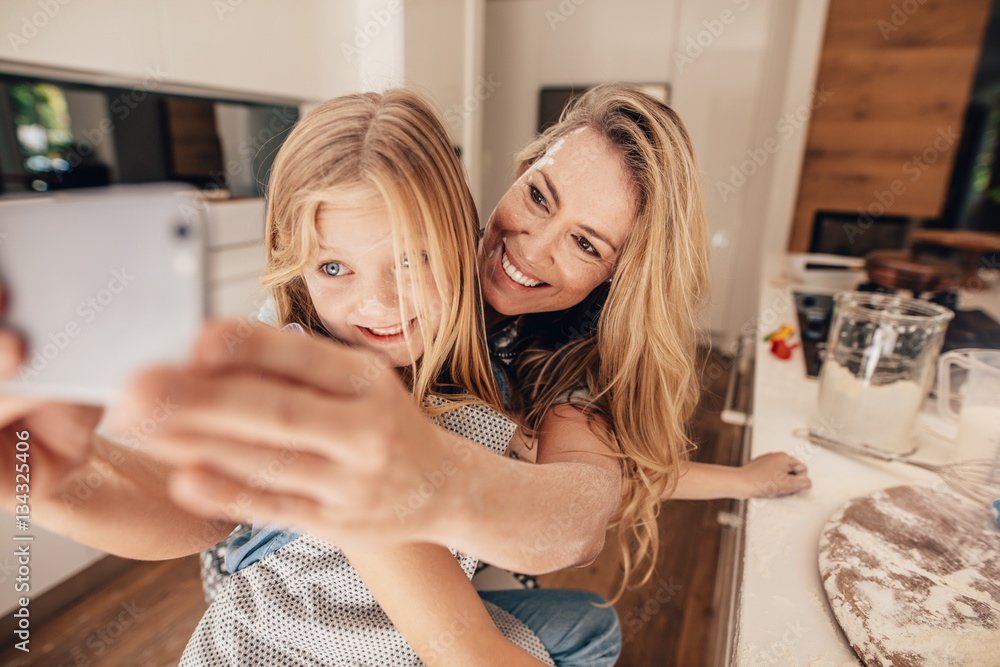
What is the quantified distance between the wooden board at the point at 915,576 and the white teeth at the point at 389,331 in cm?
48

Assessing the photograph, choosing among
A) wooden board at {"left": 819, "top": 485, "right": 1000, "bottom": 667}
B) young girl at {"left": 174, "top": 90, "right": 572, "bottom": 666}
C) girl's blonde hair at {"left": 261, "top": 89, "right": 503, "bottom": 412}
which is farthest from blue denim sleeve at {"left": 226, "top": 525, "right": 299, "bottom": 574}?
wooden board at {"left": 819, "top": 485, "right": 1000, "bottom": 667}

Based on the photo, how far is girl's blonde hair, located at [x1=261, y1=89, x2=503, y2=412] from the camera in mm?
509

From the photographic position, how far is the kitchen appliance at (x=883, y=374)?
72 cm

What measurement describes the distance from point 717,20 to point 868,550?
3140 mm

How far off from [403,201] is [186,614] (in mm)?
1348

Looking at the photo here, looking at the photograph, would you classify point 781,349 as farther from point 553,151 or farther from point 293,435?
point 293,435

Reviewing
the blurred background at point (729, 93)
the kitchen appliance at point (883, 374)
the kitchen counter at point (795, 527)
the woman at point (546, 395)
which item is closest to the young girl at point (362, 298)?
the woman at point (546, 395)

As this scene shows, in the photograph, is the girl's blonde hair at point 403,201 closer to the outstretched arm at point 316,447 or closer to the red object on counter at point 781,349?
the outstretched arm at point 316,447

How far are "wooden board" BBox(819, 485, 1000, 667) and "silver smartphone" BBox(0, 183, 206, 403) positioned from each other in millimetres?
544

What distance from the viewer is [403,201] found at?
51cm

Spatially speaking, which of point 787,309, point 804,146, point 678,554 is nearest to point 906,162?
point 804,146

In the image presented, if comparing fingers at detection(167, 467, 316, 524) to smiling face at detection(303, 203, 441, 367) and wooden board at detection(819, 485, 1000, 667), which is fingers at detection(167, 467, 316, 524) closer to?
smiling face at detection(303, 203, 441, 367)

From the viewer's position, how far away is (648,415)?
2.24 feet

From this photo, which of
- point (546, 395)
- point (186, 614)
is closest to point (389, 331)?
point (546, 395)
